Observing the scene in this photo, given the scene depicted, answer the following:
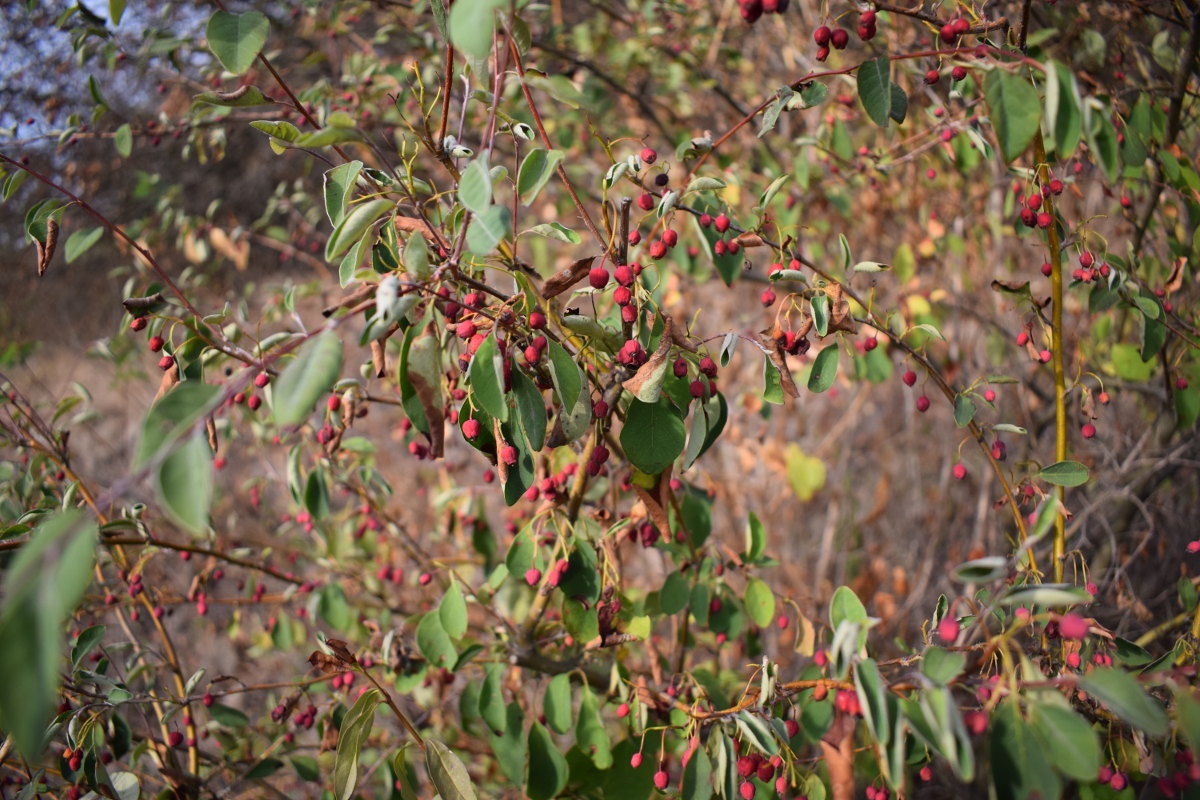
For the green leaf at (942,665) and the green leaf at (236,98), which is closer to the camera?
the green leaf at (942,665)

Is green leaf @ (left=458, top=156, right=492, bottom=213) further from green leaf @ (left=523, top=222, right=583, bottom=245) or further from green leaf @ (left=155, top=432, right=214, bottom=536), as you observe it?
green leaf @ (left=155, top=432, right=214, bottom=536)

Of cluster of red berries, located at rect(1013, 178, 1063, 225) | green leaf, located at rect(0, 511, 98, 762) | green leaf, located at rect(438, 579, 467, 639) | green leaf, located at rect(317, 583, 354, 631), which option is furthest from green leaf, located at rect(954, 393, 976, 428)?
green leaf, located at rect(317, 583, 354, 631)

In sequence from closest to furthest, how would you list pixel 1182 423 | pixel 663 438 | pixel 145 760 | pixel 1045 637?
pixel 663 438, pixel 1045 637, pixel 1182 423, pixel 145 760

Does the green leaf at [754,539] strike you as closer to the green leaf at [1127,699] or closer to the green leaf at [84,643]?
the green leaf at [1127,699]

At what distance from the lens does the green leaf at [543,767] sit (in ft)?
4.95

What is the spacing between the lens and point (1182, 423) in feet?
5.42

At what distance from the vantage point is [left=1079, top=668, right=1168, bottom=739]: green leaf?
76 centimetres

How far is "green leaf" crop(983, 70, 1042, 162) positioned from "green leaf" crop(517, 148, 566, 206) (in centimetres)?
55

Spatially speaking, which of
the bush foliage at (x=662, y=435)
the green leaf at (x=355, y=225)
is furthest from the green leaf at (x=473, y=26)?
the green leaf at (x=355, y=225)

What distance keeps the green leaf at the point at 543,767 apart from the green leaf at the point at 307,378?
1044 mm

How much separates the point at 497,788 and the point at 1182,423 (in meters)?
2.17

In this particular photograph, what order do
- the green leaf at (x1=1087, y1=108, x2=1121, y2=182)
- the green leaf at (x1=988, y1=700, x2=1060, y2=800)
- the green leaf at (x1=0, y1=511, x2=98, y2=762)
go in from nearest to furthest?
the green leaf at (x1=0, y1=511, x2=98, y2=762), the green leaf at (x1=988, y1=700, x2=1060, y2=800), the green leaf at (x1=1087, y1=108, x2=1121, y2=182)

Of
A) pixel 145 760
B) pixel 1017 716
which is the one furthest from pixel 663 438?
pixel 145 760

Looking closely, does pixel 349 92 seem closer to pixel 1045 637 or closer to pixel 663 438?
pixel 663 438
